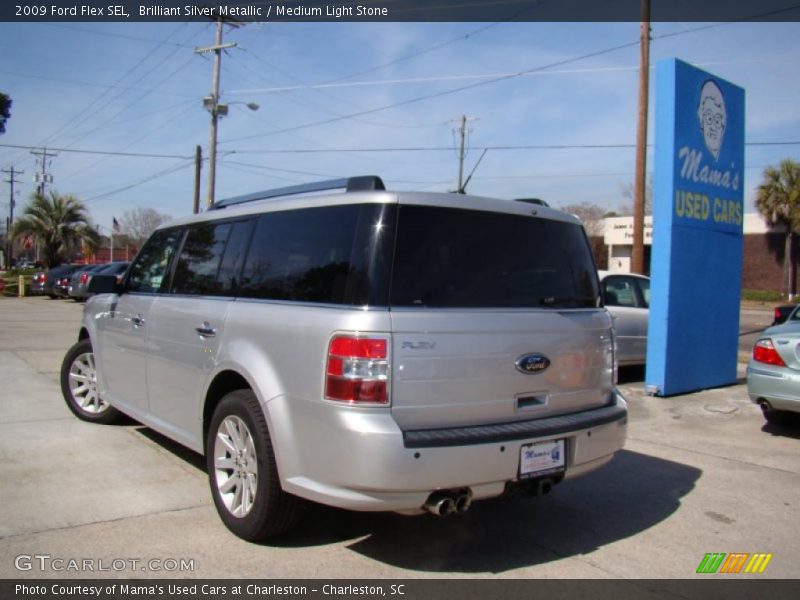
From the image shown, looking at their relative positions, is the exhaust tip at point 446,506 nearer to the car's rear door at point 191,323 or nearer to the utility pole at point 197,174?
the car's rear door at point 191,323

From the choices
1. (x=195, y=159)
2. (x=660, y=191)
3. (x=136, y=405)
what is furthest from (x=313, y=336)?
(x=195, y=159)

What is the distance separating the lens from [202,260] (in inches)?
184

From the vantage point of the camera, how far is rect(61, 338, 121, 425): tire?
20.5 ft

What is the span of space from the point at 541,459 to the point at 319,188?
1981mm

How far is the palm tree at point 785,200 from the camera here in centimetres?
3638

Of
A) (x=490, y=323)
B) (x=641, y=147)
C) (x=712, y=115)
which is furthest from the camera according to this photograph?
(x=641, y=147)

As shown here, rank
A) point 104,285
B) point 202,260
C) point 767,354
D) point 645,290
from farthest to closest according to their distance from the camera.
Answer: point 645,290 → point 767,354 → point 104,285 → point 202,260

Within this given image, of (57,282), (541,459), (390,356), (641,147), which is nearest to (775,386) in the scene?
(541,459)

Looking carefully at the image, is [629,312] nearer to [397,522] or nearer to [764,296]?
[397,522]

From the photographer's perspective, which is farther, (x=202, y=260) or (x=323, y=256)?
(x=202, y=260)

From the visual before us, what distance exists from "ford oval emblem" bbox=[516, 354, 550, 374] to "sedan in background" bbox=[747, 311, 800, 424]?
3.72 meters

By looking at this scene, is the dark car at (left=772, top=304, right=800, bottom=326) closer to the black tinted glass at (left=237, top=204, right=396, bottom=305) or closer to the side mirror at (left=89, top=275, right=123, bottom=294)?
the black tinted glass at (left=237, top=204, right=396, bottom=305)

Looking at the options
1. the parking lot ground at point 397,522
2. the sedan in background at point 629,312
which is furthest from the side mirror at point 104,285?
the sedan in background at point 629,312
